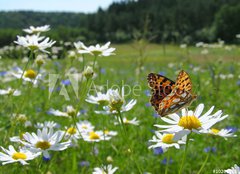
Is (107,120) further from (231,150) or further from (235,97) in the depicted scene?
(235,97)

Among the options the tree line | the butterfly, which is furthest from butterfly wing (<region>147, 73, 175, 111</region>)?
the tree line

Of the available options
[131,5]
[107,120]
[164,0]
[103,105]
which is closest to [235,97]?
[107,120]

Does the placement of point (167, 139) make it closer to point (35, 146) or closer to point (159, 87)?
point (159, 87)

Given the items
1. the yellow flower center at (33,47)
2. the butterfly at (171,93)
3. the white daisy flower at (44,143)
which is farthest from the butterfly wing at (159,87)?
the yellow flower center at (33,47)

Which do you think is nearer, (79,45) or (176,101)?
(176,101)

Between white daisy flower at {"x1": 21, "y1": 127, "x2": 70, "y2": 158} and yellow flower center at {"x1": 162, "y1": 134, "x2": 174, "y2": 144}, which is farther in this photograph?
yellow flower center at {"x1": 162, "y1": 134, "x2": 174, "y2": 144}

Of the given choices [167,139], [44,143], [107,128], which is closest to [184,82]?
[167,139]

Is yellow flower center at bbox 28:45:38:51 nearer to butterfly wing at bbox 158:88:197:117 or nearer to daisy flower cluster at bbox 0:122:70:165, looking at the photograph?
daisy flower cluster at bbox 0:122:70:165

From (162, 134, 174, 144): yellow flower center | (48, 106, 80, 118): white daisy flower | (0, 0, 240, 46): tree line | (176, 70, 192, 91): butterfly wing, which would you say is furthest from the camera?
(0, 0, 240, 46): tree line
